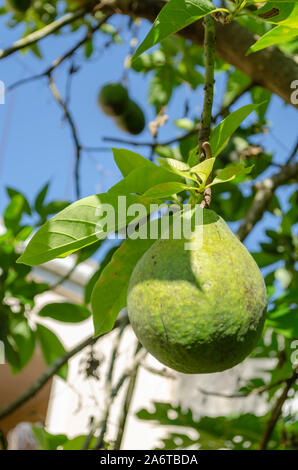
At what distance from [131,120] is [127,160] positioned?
1531 millimetres

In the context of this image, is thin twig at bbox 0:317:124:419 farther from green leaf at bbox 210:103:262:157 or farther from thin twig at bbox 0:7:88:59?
thin twig at bbox 0:7:88:59

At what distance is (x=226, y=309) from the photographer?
0.53m

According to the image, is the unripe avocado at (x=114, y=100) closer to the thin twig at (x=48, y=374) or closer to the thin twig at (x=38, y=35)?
the thin twig at (x=38, y=35)

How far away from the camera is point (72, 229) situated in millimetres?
580

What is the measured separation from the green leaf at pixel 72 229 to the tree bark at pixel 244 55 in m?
0.61

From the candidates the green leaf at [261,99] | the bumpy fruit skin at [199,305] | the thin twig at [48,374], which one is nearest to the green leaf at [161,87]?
the green leaf at [261,99]

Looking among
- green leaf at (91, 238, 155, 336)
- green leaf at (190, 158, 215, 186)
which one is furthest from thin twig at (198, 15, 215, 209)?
green leaf at (91, 238, 155, 336)

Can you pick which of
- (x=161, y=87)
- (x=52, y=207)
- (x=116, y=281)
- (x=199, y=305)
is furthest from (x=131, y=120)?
(x=199, y=305)

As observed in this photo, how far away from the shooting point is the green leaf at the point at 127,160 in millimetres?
620

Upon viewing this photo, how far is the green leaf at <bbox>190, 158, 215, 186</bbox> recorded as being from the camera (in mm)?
560

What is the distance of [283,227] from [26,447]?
93 cm

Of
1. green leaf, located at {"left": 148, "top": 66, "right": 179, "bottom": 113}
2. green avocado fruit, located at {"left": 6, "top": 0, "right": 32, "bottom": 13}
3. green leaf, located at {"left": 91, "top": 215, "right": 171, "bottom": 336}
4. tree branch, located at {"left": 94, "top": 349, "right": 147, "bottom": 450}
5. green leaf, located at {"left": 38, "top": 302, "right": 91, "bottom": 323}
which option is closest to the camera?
green leaf, located at {"left": 91, "top": 215, "right": 171, "bottom": 336}

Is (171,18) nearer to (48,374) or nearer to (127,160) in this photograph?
(127,160)

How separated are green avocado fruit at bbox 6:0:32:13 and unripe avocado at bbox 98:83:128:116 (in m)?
0.45
